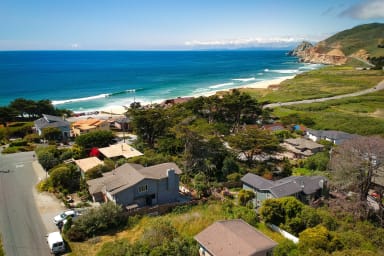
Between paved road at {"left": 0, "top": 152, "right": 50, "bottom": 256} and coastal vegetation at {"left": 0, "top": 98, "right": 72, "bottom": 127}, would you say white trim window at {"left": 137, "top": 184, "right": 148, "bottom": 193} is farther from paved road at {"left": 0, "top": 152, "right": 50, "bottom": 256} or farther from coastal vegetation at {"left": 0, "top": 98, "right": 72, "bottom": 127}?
coastal vegetation at {"left": 0, "top": 98, "right": 72, "bottom": 127}

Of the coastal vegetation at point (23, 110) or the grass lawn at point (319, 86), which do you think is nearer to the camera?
the coastal vegetation at point (23, 110)

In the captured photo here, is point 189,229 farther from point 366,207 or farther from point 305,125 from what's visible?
point 305,125

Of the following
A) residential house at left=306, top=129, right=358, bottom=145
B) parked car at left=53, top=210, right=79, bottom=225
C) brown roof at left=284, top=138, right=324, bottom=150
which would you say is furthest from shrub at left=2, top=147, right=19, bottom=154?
residential house at left=306, top=129, right=358, bottom=145

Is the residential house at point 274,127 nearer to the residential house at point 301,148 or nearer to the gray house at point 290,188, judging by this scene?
the residential house at point 301,148

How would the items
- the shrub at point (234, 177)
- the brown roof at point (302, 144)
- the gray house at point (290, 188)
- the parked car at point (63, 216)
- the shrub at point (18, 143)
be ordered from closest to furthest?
the parked car at point (63, 216) < the gray house at point (290, 188) < the shrub at point (234, 177) < the brown roof at point (302, 144) < the shrub at point (18, 143)

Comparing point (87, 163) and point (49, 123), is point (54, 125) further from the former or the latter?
point (87, 163)

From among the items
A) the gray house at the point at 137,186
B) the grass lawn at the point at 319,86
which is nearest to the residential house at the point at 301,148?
the gray house at the point at 137,186

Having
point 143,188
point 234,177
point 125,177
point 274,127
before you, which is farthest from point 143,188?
point 274,127
